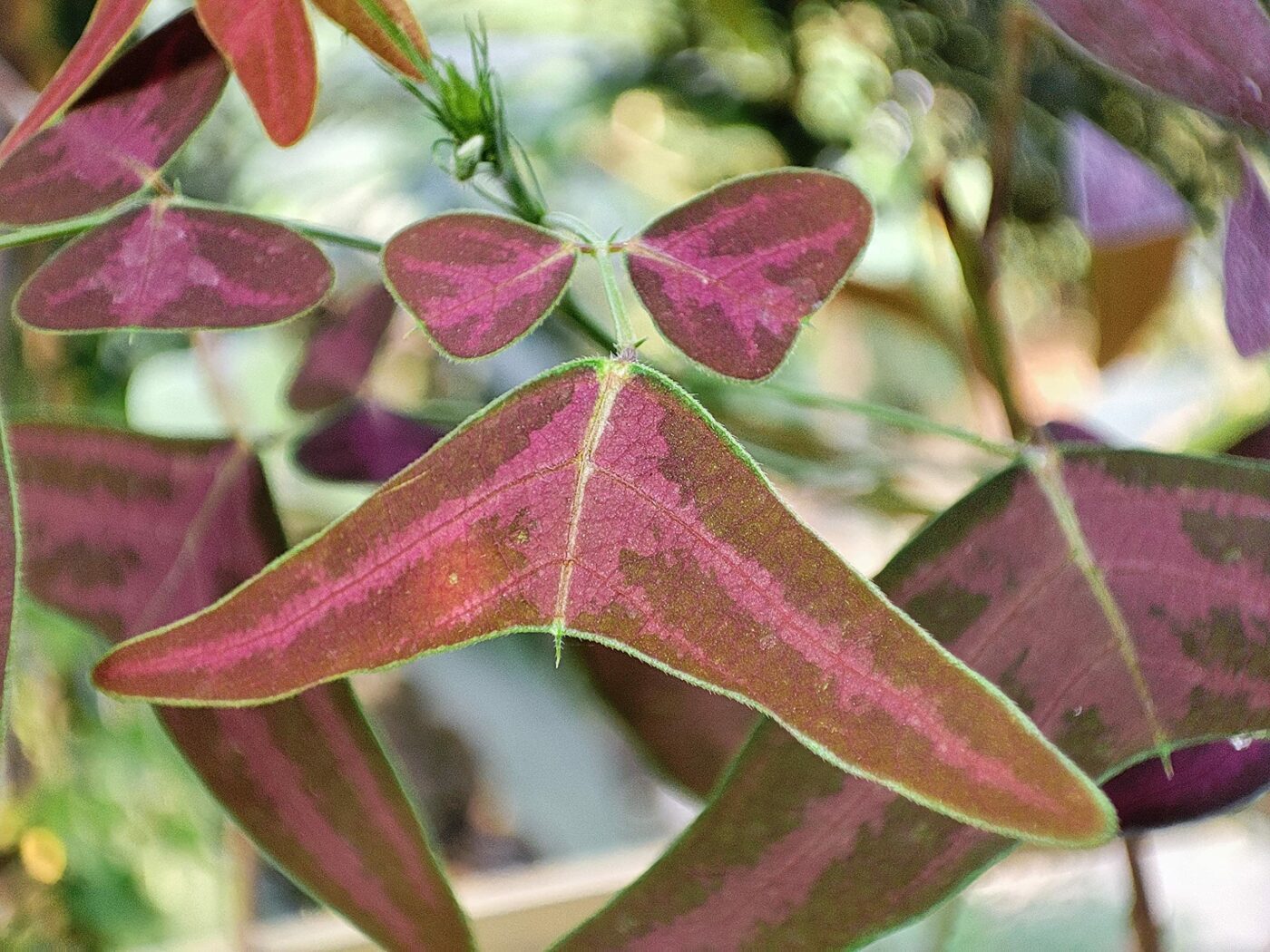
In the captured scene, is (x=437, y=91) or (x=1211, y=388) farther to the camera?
(x=1211, y=388)

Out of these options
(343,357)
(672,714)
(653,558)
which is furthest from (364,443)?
(653,558)

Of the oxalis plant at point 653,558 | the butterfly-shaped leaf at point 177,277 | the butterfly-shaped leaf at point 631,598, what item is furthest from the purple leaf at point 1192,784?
the butterfly-shaped leaf at point 177,277

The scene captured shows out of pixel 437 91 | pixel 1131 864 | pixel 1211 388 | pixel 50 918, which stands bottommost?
pixel 50 918

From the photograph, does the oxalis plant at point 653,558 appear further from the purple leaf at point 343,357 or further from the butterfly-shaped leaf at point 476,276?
the purple leaf at point 343,357

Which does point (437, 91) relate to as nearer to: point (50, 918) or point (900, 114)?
point (900, 114)

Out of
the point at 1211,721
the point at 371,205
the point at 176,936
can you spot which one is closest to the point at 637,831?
the point at 176,936
